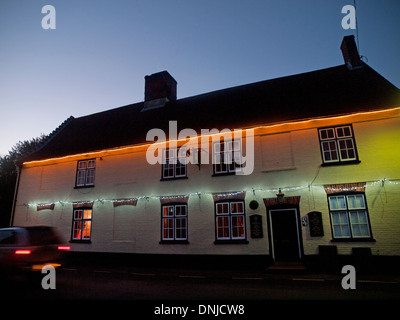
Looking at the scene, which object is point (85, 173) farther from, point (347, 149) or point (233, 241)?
point (347, 149)

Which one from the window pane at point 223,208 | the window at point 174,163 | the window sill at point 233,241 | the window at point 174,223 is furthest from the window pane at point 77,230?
the window pane at point 223,208

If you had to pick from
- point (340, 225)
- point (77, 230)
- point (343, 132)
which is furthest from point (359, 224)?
point (77, 230)

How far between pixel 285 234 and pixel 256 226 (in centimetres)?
129

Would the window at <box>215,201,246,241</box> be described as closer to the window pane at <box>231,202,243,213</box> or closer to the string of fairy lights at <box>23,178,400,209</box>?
the window pane at <box>231,202,243,213</box>

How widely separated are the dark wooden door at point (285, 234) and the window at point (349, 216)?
1.52 m

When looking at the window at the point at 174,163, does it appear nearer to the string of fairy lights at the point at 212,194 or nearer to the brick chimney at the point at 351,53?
the string of fairy lights at the point at 212,194

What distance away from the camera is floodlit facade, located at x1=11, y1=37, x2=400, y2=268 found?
10547 millimetres

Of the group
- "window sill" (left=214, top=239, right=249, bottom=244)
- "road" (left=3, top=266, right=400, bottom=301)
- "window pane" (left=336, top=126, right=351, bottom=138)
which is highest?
"window pane" (left=336, top=126, right=351, bottom=138)

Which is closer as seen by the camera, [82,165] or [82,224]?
[82,224]

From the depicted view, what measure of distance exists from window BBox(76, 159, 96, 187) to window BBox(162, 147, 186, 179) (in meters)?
5.03

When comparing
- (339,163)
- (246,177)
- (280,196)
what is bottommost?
(280,196)

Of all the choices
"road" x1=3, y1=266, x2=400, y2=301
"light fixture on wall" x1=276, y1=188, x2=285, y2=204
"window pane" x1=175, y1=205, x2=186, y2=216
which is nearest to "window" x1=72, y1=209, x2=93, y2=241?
"road" x1=3, y1=266, x2=400, y2=301

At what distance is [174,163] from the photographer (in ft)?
45.3
